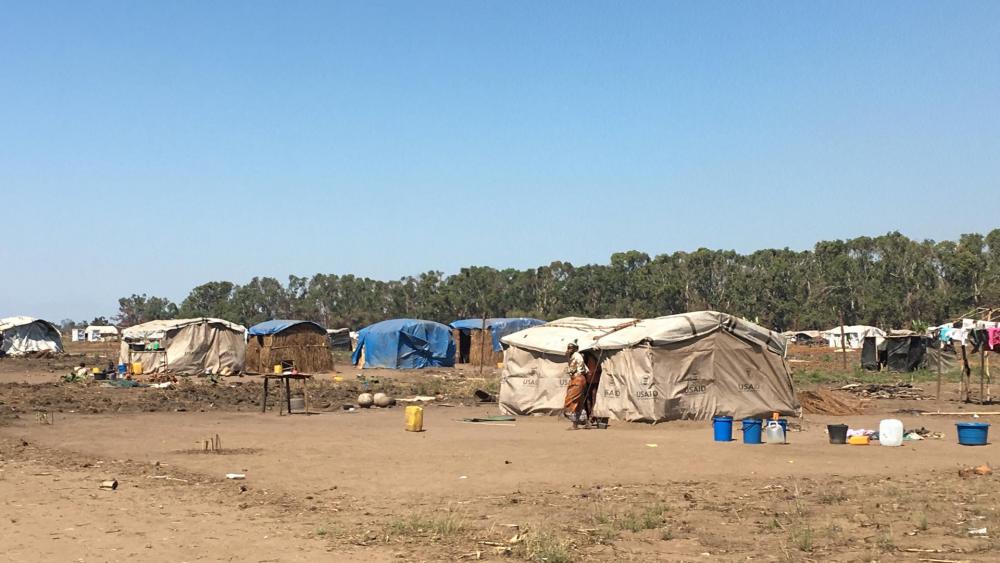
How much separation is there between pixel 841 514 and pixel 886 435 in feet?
24.1

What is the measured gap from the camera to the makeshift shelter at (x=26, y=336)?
2414 inches

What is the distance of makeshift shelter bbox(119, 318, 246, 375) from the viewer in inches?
1654

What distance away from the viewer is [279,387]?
33156mm

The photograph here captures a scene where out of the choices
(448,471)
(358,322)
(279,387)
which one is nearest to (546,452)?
(448,471)

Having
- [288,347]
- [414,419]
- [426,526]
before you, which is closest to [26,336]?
[288,347]

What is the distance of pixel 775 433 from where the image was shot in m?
17.5

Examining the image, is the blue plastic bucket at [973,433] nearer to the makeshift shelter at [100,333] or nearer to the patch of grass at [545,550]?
the patch of grass at [545,550]

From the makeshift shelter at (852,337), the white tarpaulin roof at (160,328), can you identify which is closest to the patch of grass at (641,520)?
the white tarpaulin roof at (160,328)

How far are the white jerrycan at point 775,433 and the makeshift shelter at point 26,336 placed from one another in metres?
53.8

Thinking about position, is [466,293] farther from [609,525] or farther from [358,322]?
[609,525]

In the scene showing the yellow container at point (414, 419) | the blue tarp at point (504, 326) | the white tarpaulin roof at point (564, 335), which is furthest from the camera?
the blue tarp at point (504, 326)

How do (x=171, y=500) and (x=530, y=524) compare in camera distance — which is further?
(x=171, y=500)

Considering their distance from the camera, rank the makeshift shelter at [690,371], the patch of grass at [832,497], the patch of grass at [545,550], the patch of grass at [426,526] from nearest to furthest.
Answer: the patch of grass at [545,550]
the patch of grass at [426,526]
the patch of grass at [832,497]
the makeshift shelter at [690,371]

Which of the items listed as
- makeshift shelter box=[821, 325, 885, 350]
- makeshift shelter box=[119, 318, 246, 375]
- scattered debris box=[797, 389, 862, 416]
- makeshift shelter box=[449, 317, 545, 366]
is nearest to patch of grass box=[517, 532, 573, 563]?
scattered debris box=[797, 389, 862, 416]
